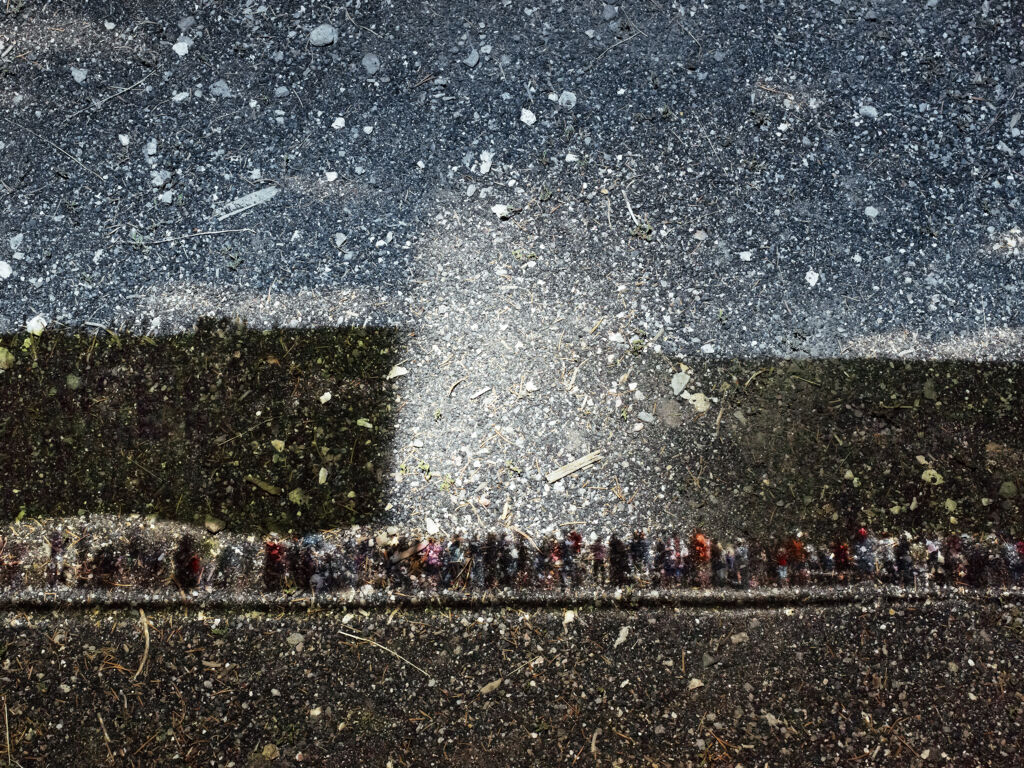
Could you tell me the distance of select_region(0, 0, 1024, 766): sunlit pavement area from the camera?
1.92m

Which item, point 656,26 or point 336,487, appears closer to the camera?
point 336,487

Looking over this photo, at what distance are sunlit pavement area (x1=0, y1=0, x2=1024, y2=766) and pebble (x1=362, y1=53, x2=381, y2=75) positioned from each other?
1 centimetres

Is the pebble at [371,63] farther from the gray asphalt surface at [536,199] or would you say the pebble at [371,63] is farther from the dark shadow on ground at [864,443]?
the dark shadow on ground at [864,443]

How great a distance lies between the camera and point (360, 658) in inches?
76.3

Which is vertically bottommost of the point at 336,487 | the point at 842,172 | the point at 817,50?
the point at 336,487

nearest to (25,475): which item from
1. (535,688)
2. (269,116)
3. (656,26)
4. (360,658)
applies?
(360,658)

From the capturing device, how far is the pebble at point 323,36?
7.15ft

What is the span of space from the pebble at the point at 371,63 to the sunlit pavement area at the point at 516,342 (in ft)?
0.03

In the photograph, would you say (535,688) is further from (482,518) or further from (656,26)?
(656,26)

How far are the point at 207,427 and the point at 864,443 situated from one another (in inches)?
79.9

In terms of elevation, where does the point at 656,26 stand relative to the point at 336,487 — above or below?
above

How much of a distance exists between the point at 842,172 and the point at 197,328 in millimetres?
2137

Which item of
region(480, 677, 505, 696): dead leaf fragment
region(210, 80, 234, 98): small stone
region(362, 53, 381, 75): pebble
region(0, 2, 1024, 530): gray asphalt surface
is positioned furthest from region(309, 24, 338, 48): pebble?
region(480, 677, 505, 696): dead leaf fragment

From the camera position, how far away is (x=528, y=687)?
1.92 m
